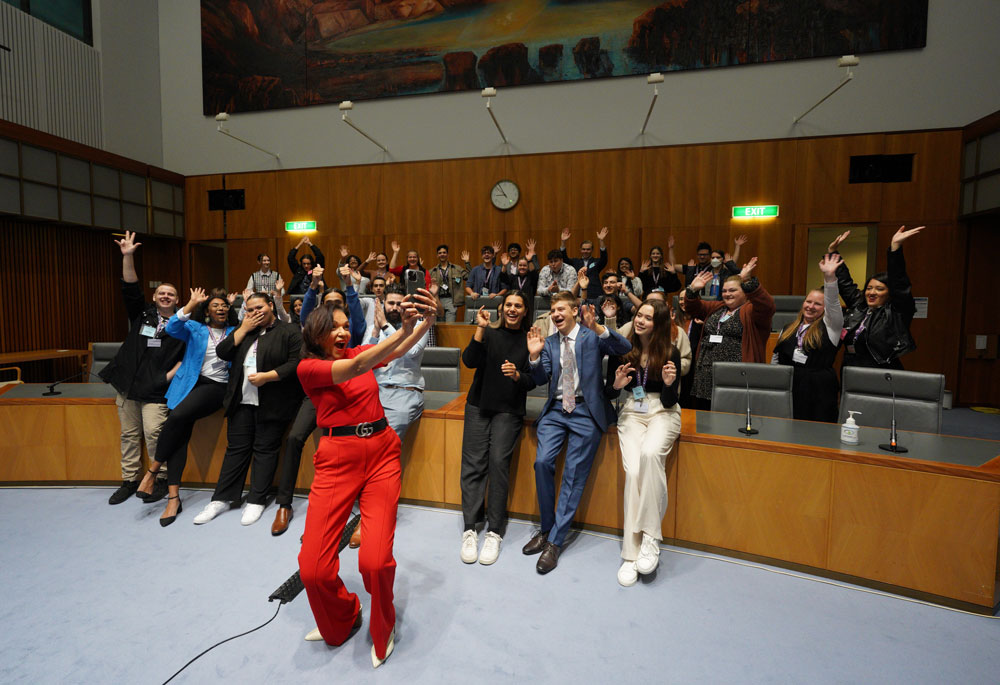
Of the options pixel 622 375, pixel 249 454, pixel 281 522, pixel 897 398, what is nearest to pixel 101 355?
pixel 249 454

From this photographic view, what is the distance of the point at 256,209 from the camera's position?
9.85m

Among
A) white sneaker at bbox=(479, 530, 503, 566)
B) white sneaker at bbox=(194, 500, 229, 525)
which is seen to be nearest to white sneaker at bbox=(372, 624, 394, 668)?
white sneaker at bbox=(479, 530, 503, 566)

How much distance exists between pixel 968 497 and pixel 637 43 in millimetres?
8040

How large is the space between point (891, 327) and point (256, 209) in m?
10.2

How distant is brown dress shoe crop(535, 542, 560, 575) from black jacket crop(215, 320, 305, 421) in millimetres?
1950

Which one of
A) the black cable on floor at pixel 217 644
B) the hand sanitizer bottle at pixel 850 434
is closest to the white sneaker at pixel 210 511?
the black cable on floor at pixel 217 644

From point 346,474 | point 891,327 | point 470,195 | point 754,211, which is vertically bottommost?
point 346,474

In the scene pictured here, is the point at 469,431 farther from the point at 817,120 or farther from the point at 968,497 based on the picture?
the point at 817,120

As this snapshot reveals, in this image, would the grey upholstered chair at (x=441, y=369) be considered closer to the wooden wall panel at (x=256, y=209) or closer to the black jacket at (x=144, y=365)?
the black jacket at (x=144, y=365)

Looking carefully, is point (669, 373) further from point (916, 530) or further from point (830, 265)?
point (830, 265)

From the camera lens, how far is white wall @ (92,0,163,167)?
8.99 m

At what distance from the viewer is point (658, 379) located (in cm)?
296

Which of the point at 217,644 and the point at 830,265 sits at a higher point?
the point at 830,265

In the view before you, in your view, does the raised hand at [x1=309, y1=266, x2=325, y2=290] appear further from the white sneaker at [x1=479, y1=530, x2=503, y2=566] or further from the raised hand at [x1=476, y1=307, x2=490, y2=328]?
the white sneaker at [x1=479, y1=530, x2=503, y2=566]
